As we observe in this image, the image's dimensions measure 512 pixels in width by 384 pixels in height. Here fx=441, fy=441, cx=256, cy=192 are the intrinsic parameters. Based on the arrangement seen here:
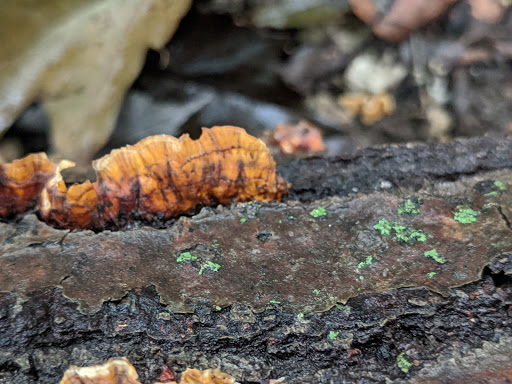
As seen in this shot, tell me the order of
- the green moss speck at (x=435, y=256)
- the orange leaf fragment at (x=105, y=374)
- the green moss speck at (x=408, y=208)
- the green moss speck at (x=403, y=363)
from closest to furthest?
the orange leaf fragment at (x=105, y=374) → the green moss speck at (x=403, y=363) → the green moss speck at (x=435, y=256) → the green moss speck at (x=408, y=208)

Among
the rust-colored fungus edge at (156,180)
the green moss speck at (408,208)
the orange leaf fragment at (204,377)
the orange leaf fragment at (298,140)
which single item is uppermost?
the orange leaf fragment at (298,140)

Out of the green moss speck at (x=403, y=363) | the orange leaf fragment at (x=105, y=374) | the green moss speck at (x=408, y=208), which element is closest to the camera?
the orange leaf fragment at (x=105, y=374)

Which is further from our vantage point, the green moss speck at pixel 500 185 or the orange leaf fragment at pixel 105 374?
the green moss speck at pixel 500 185

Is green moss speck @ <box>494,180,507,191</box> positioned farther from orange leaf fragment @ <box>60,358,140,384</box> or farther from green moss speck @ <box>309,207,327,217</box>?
orange leaf fragment @ <box>60,358,140,384</box>

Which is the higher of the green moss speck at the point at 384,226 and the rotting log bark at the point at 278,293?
the green moss speck at the point at 384,226

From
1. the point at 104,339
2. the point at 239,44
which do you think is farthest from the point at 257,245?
the point at 239,44

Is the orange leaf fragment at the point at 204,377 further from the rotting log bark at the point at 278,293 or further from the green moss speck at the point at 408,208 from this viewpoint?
the green moss speck at the point at 408,208

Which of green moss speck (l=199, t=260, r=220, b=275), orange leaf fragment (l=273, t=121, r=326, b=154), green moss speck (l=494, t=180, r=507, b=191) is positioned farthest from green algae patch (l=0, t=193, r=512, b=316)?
orange leaf fragment (l=273, t=121, r=326, b=154)

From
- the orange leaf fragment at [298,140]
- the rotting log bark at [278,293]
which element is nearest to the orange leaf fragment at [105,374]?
the rotting log bark at [278,293]
